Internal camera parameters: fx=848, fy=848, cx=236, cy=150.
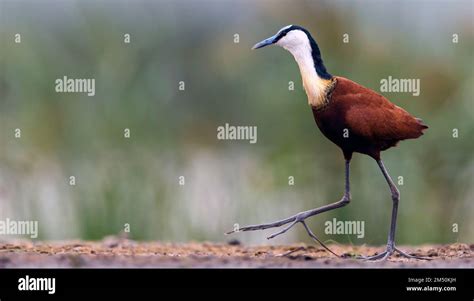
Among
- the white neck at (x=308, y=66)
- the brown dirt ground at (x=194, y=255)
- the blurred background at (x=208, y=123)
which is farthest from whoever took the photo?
the blurred background at (x=208, y=123)

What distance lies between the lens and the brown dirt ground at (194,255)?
5.98 metres

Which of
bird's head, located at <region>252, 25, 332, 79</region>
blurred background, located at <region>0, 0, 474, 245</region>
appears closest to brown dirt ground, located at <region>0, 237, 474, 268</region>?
blurred background, located at <region>0, 0, 474, 245</region>

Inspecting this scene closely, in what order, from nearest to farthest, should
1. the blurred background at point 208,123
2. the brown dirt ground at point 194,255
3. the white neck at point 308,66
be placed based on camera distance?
the brown dirt ground at point 194,255 < the white neck at point 308,66 < the blurred background at point 208,123

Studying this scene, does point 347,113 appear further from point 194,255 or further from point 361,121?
point 194,255

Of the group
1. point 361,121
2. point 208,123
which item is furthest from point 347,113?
point 208,123

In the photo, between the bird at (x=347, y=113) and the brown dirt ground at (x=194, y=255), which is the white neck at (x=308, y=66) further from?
the brown dirt ground at (x=194, y=255)

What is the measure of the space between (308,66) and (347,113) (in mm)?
535

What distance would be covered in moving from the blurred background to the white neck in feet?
6.75

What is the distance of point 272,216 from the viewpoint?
9.02 metres

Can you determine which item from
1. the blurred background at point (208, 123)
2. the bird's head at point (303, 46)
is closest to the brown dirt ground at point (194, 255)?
the blurred background at point (208, 123)

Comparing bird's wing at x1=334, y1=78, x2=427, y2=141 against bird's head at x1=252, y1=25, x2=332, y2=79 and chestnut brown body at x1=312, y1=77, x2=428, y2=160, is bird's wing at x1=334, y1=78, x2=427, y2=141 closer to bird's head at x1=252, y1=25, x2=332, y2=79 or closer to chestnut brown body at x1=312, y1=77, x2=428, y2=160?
chestnut brown body at x1=312, y1=77, x2=428, y2=160

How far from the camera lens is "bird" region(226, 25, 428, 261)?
703 cm

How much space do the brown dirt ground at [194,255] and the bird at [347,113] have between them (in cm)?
51

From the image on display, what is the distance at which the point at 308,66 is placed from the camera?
7.17 metres
